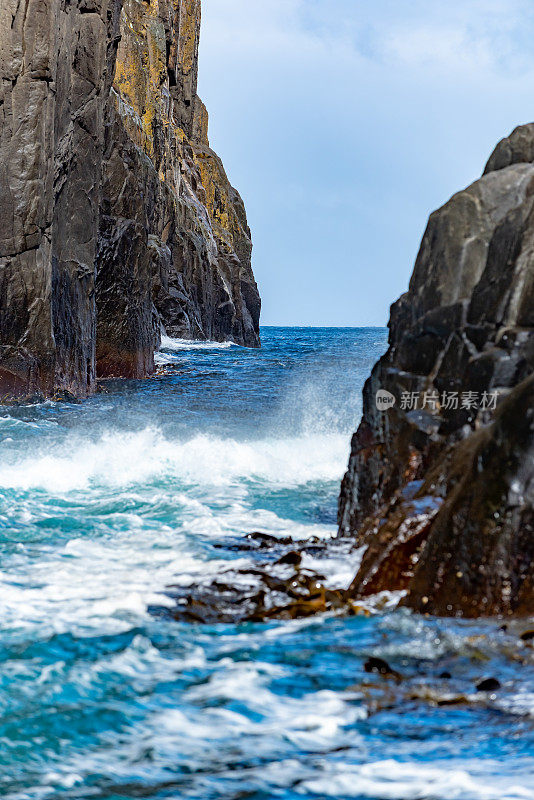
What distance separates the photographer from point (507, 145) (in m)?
7.88

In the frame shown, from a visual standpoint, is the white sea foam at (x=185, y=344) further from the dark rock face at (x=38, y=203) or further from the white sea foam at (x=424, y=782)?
the white sea foam at (x=424, y=782)

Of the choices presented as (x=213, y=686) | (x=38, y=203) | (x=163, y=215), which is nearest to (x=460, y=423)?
(x=213, y=686)

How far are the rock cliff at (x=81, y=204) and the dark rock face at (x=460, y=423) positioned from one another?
1162 cm

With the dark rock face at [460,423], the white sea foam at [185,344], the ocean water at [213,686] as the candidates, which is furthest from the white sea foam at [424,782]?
the white sea foam at [185,344]

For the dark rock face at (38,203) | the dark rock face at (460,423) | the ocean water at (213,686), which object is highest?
the dark rock face at (38,203)

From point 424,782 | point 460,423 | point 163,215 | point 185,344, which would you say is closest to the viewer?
point 424,782

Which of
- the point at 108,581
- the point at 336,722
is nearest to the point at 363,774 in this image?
the point at 336,722

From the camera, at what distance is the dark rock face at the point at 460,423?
5082 millimetres

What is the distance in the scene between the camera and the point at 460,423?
680cm

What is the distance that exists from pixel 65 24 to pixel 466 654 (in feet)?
63.8

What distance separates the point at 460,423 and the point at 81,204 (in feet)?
55.5

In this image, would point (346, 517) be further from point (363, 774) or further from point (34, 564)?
point (363, 774)

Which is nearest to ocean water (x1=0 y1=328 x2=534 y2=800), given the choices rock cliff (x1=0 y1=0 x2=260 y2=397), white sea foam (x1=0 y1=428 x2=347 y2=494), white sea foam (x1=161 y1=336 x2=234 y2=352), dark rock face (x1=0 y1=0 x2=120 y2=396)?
white sea foam (x1=0 y1=428 x2=347 y2=494)

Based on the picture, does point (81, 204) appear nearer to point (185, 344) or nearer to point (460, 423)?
point (460, 423)
